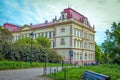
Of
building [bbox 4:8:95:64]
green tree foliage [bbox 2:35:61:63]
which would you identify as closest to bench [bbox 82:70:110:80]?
green tree foliage [bbox 2:35:61:63]

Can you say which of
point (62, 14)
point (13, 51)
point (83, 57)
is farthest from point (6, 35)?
point (83, 57)

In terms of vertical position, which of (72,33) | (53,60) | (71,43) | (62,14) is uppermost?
(62,14)

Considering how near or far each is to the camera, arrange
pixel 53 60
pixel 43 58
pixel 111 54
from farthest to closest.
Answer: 1. pixel 53 60
2. pixel 43 58
3. pixel 111 54

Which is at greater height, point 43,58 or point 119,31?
point 119,31

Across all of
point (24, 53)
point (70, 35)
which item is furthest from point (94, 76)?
point (70, 35)

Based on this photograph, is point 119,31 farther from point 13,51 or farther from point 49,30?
point 49,30

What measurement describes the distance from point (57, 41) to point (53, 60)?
12638 millimetres

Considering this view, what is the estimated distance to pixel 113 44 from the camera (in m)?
29.0

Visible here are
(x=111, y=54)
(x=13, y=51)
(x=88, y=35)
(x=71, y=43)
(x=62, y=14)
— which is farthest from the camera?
(x=88, y=35)

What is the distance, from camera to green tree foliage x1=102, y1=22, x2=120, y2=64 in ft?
88.7

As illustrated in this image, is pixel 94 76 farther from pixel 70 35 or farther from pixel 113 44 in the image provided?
pixel 70 35

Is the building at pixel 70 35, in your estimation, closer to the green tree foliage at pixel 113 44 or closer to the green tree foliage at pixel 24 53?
the green tree foliage at pixel 24 53

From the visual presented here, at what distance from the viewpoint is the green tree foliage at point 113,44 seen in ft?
88.7

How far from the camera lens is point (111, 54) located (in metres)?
28.9
